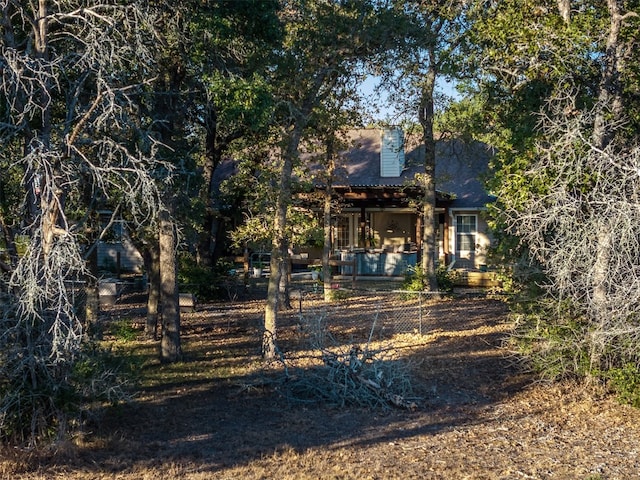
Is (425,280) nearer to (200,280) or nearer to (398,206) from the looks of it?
(200,280)

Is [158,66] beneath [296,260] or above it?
above

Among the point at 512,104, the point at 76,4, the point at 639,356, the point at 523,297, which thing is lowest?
the point at 639,356

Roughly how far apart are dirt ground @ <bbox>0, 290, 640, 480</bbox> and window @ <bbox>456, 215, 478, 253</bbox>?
12871 millimetres

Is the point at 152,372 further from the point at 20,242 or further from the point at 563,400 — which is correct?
the point at 563,400

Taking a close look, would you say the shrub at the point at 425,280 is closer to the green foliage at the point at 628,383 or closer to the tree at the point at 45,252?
the green foliage at the point at 628,383

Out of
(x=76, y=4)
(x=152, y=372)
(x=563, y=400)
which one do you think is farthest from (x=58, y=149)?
(x=563, y=400)

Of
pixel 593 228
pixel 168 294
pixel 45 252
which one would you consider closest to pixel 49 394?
pixel 45 252

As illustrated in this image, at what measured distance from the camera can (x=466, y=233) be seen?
2442 centimetres

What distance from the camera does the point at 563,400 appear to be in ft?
29.5

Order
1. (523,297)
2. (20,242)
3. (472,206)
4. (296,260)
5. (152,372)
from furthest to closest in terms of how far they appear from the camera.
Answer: (472,206) → (296,260) → (152,372) → (523,297) → (20,242)

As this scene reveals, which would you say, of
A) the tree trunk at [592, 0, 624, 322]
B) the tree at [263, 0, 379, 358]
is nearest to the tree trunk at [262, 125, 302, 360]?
the tree at [263, 0, 379, 358]

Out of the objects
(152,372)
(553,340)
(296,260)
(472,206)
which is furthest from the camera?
(472,206)

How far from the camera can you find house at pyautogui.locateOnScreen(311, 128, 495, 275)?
23.0m

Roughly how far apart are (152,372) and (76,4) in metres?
5.66
